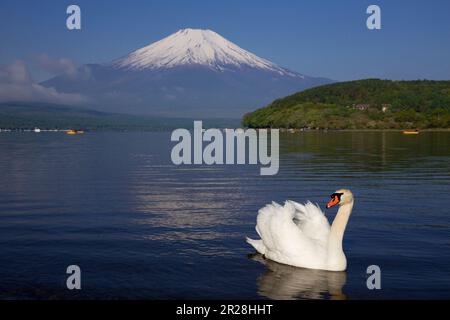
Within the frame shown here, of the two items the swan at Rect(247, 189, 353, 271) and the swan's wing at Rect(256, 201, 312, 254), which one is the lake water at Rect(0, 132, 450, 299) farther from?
the swan's wing at Rect(256, 201, 312, 254)

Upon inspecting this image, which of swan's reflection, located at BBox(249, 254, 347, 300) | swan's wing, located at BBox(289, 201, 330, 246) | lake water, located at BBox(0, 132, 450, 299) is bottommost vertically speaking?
swan's reflection, located at BBox(249, 254, 347, 300)

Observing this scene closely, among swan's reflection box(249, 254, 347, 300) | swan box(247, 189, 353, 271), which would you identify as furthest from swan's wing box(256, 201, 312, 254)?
swan's reflection box(249, 254, 347, 300)

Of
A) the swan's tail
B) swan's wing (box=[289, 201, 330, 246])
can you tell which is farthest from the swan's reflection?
swan's wing (box=[289, 201, 330, 246])

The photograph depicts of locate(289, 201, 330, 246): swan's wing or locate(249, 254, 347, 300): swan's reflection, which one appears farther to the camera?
locate(289, 201, 330, 246): swan's wing

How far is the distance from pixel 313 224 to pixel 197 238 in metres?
3.87

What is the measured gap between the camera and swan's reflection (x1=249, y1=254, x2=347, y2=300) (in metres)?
13.2

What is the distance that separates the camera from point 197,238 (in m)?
18.4

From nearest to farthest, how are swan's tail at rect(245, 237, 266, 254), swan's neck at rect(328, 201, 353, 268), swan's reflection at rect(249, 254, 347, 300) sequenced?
swan's reflection at rect(249, 254, 347, 300), swan's neck at rect(328, 201, 353, 268), swan's tail at rect(245, 237, 266, 254)

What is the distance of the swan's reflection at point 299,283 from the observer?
13203 millimetres

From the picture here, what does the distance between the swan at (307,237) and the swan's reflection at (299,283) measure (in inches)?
9.1

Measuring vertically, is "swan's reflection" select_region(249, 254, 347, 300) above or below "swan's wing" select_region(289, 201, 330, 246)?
below

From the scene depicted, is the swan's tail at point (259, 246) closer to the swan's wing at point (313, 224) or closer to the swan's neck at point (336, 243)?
the swan's wing at point (313, 224)

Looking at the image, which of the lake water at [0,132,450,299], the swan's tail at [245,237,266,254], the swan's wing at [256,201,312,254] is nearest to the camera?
the lake water at [0,132,450,299]

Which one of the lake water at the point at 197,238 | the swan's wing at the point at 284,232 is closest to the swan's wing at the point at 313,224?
the swan's wing at the point at 284,232
